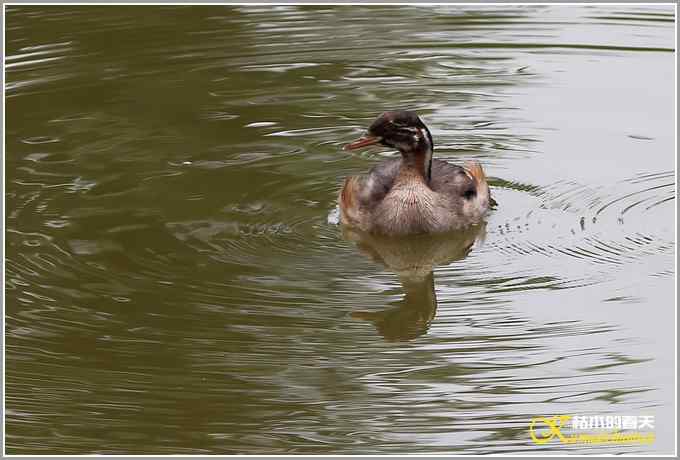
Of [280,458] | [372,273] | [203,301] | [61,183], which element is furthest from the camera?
[61,183]

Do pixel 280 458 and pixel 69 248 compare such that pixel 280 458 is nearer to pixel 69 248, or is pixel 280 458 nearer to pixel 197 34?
pixel 69 248

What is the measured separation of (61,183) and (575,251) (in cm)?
510

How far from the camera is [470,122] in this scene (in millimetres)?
15062

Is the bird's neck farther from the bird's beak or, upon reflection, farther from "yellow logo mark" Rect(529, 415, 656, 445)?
"yellow logo mark" Rect(529, 415, 656, 445)

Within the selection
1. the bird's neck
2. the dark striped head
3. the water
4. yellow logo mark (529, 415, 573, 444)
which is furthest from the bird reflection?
yellow logo mark (529, 415, 573, 444)

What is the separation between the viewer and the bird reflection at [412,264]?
34.6 ft

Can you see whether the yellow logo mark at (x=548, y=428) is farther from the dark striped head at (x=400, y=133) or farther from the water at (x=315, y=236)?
the dark striped head at (x=400, y=133)

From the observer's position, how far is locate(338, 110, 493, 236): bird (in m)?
12.3

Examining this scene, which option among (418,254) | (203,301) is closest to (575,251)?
(418,254)

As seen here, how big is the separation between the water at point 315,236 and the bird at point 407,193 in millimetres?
193

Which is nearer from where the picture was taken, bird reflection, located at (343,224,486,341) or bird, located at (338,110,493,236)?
bird reflection, located at (343,224,486,341)

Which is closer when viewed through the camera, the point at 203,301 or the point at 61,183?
the point at 203,301

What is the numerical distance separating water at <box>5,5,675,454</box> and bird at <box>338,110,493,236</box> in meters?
0.19

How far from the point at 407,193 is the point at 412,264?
78 centimetres
